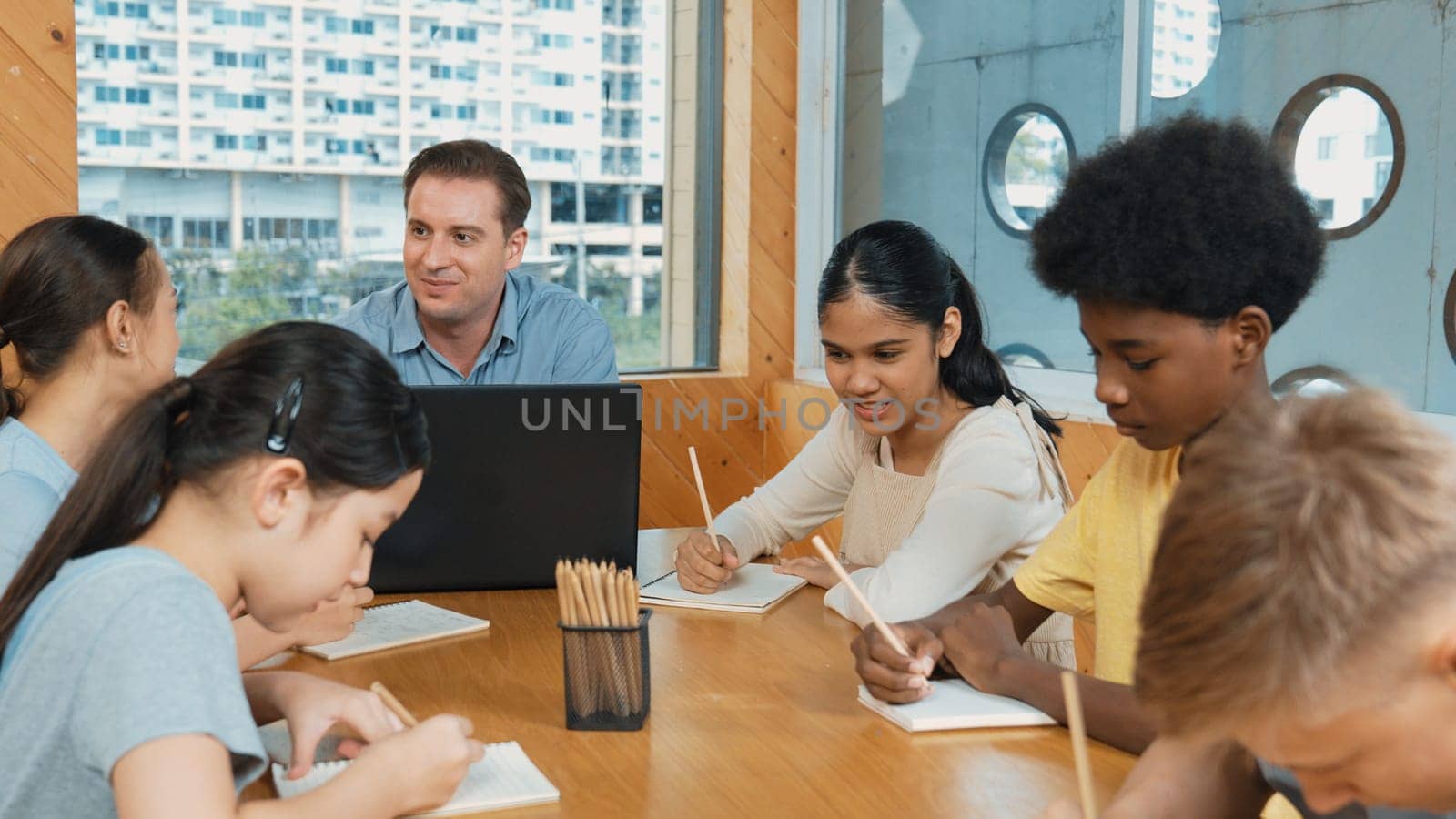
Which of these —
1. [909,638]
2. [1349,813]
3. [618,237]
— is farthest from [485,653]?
[618,237]

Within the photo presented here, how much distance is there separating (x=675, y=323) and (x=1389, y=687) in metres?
3.47

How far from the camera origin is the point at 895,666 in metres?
1.49

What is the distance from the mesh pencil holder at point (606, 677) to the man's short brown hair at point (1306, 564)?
29.9 inches

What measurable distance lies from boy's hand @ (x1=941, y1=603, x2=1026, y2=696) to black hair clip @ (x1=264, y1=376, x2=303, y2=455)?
83 centimetres

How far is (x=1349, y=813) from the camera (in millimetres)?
1040

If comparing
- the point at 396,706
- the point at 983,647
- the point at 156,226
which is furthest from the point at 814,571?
the point at 156,226

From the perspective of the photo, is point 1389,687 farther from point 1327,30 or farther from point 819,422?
point 819,422

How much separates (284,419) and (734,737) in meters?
0.59

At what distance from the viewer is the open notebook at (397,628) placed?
1728 millimetres

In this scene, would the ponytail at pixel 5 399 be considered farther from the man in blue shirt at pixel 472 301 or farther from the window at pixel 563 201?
the window at pixel 563 201

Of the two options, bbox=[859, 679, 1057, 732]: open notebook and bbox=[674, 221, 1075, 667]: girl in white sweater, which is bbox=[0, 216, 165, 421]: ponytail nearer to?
bbox=[674, 221, 1075, 667]: girl in white sweater

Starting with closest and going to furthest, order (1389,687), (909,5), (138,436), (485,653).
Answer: (1389,687)
(138,436)
(485,653)
(909,5)

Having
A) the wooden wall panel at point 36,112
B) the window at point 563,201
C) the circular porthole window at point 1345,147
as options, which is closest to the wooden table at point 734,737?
the circular porthole window at point 1345,147

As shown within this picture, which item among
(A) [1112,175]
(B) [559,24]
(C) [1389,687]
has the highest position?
(B) [559,24]
